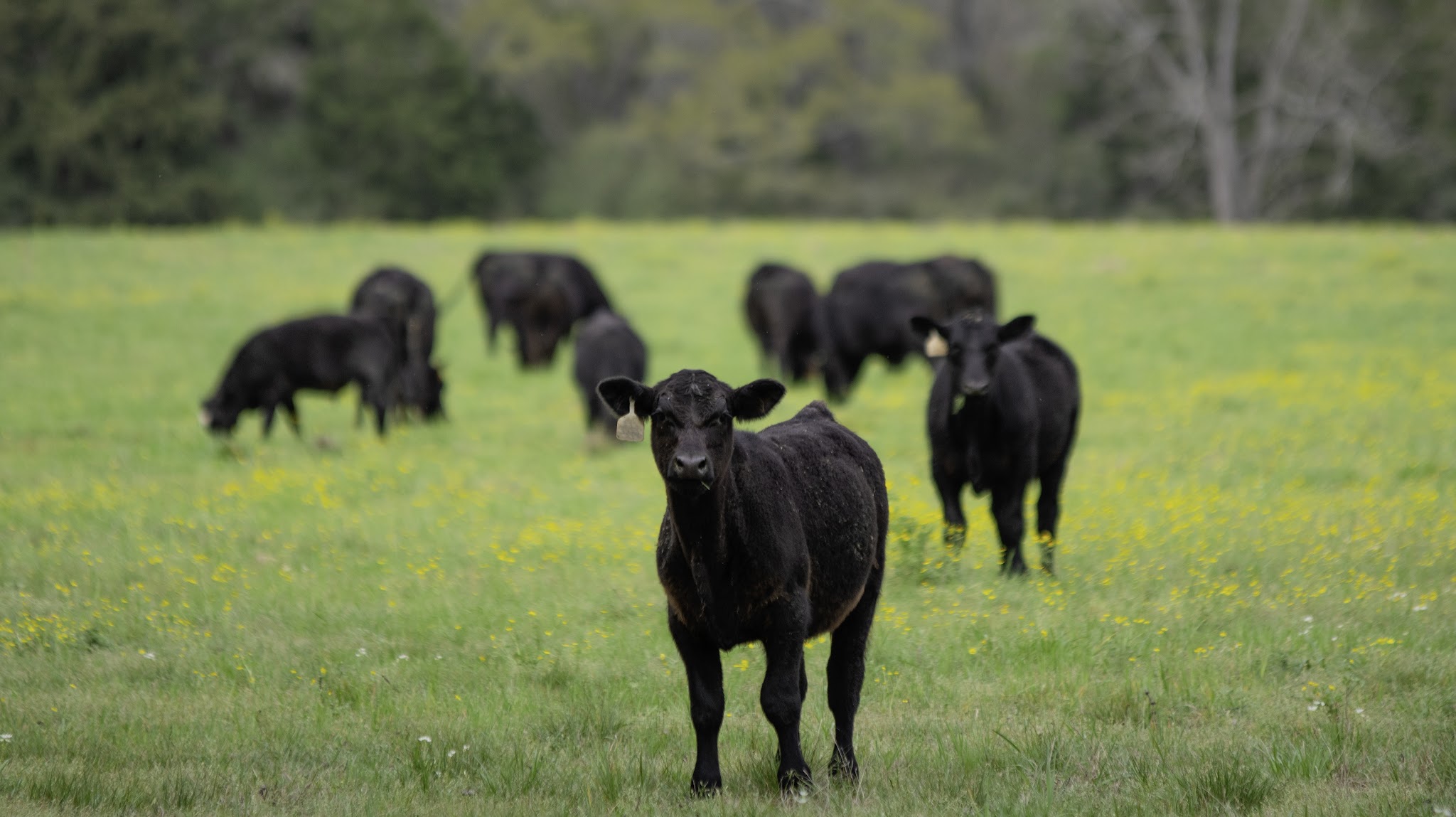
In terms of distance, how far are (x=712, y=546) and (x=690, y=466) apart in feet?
1.46

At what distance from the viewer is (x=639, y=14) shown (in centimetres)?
5997

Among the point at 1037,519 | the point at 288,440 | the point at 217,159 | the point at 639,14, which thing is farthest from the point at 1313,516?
the point at 639,14

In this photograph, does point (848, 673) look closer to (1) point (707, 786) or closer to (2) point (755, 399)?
(1) point (707, 786)

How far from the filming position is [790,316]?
19.6 meters

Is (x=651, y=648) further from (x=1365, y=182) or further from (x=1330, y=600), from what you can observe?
(x=1365, y=182)

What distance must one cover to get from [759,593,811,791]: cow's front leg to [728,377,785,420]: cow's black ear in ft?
2.30

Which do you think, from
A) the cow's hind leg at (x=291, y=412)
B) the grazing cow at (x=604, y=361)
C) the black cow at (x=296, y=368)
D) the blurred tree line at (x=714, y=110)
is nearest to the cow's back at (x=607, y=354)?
the grazing cow at (x=604, y=361)

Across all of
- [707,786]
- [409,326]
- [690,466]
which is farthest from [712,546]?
[409,326]

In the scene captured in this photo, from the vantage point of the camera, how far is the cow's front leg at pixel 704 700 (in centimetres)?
532

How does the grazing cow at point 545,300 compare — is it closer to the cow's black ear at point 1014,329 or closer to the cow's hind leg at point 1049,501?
the cow's hind leg at point 1049,501

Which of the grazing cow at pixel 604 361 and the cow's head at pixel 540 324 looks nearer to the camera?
the grazing cow at pixel 604 361

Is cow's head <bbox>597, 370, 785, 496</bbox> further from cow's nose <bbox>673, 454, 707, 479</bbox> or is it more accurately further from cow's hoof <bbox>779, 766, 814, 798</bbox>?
cow's hoof <bbox>779, 766, 814, 798</bbox>

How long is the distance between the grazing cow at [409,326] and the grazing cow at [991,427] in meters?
8.86

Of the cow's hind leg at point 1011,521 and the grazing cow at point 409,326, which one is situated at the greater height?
the grazing cow at point 409,326
